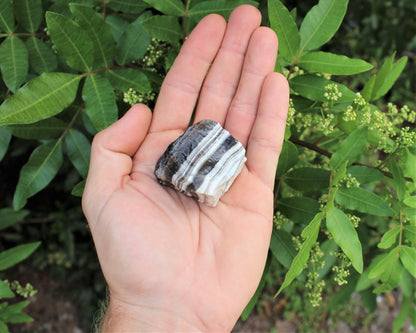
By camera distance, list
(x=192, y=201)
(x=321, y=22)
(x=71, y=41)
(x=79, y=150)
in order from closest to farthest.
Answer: (x=71, y=41) → (x=321, y=22) → (x=192, y=201) → (x=79, y=150)

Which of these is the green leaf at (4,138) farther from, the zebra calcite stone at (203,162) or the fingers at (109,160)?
the zebra calcite stone at (203,162)

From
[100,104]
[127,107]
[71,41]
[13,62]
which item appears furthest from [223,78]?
[13,62]

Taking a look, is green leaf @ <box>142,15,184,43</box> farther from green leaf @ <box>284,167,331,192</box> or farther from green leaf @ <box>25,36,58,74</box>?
green leaf @ <box>284,167,331,192</box>

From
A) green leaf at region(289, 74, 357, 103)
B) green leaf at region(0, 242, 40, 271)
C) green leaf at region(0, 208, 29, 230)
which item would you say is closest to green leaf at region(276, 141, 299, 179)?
green leaf at region(289, 74, 357, 103)

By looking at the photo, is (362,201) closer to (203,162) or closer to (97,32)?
(203,162)

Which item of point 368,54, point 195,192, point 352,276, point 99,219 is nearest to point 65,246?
point 99,219

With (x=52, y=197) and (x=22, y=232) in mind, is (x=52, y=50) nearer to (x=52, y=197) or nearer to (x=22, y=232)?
Result: (x=52, y=197)
